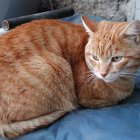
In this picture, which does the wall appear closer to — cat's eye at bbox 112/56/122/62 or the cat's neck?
the cat's neck

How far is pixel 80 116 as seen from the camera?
1508mm

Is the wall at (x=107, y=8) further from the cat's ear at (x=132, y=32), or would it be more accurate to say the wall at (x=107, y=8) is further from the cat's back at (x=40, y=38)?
the cat's ear at (x=132, y=32)

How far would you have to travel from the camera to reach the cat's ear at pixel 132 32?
53.5 inches

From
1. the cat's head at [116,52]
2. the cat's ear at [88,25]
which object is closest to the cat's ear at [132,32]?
the cat's head at [116,52]

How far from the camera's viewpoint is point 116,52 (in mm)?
1416

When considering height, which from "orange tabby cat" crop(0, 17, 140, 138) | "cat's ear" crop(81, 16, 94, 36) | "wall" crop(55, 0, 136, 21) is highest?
"cat's ear" crop(81, 16, 94, 36)

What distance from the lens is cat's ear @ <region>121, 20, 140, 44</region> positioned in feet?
4.46

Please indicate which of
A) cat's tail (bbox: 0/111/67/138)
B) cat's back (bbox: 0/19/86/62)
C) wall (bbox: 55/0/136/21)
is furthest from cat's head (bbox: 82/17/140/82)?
wall (bbox: 55/0/136/21)

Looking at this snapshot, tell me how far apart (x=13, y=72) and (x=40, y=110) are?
209 mm

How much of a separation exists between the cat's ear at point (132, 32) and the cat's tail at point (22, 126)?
496 mm

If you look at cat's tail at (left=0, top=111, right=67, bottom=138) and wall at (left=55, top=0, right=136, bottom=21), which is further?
wall at (left=55, top=0, right=136, bottom=21)

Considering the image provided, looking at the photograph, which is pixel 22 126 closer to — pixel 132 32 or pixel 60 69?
pixel 60 69

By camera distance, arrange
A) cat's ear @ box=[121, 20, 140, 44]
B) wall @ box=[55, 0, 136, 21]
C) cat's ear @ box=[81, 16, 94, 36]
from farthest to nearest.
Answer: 1. wall @ box=[55, 0, 136, 21]
2. cat's ear @ box=[81, 16, 94, 36]
3. cat's ear @ box=[121, 20, 140, 44]

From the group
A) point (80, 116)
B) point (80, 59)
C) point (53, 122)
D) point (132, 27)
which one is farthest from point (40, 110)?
point (132, 27)
